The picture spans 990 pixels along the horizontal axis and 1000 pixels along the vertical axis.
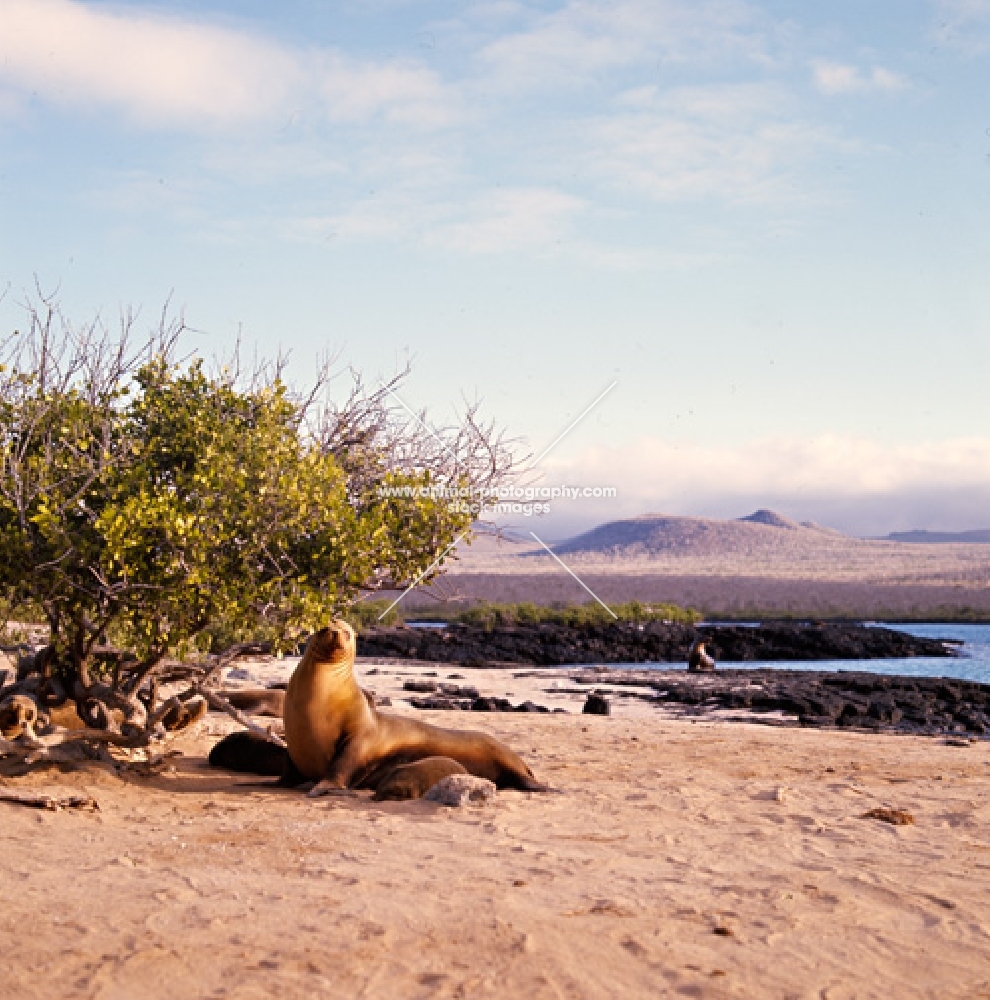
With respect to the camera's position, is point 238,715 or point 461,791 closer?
point 461,791

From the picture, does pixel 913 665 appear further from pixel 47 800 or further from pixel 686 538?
pixel 686 538

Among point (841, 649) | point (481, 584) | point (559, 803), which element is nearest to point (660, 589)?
point (481, 584)

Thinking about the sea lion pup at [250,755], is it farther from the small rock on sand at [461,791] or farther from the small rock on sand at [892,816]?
→ the small rock on sand at [892,816]

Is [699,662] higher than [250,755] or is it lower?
lower

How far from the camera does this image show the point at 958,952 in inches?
254

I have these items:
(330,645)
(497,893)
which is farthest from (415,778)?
(497,893)

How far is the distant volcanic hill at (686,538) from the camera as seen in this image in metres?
166

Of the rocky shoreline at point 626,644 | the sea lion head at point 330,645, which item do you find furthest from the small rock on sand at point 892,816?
the rocky shoreline at point 626,644

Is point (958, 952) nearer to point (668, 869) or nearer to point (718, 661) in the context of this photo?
point (668, 869)

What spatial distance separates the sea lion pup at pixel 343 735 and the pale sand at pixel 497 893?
0.41 meters

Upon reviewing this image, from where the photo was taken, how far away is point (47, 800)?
8.90 metres

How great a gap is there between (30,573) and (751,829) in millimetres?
6029

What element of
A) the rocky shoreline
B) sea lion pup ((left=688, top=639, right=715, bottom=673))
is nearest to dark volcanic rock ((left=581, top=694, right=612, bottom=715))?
sea lion pup ((left=688, top=639, right=715, bottom=673))

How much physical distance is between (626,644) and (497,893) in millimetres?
35871
